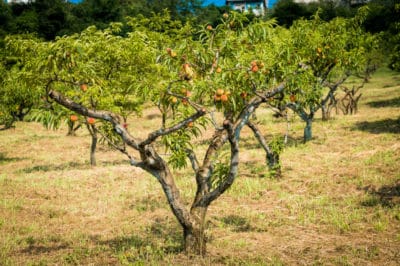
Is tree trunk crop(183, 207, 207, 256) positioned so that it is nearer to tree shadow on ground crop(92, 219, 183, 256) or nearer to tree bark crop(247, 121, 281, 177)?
tree shadow on ground crop(92, 219, 183, 256)

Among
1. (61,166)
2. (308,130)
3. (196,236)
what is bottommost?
(61,166)

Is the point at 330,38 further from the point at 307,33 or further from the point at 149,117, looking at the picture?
the point at 149,117

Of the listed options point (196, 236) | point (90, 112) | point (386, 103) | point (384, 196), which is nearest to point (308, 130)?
point (384, 196)

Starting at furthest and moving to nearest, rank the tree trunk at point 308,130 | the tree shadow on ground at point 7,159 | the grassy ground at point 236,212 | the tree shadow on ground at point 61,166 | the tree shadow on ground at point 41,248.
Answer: the tree shadow on ground at point 7,159
the tree trunk at point 308,130
the tree shadow on ground at point 61,166
the tree shadow on ground at point 41,248
the grassy ground at point 236,212

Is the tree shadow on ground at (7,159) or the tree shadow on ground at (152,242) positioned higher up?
the tree shadow on ground at (7,159)

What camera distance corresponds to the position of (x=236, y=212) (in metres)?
9.37

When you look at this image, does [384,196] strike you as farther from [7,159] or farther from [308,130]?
[7,159]

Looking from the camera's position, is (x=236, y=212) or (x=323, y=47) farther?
(x=323, y=47)

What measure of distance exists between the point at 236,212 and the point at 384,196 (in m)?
3.62

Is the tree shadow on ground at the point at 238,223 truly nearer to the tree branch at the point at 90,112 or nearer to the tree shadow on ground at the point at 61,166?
the tree branch at the point at 90,112

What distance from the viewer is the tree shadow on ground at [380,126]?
18.2 meters

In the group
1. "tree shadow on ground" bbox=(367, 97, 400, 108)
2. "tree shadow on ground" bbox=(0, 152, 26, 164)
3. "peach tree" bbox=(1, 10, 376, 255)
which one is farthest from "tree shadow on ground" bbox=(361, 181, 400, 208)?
"tree shadow on ground" bbox=(367, 97, 400, 108)

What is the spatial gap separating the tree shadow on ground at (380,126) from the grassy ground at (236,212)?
2.92ft

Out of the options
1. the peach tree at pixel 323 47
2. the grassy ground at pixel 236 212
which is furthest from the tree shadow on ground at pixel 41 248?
the peach tree at pixel 323 47
